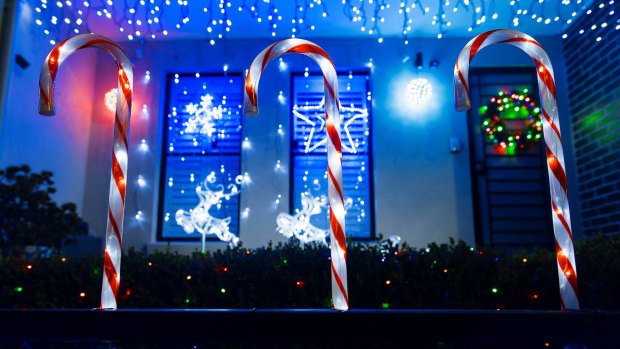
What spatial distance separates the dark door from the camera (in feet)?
18.7

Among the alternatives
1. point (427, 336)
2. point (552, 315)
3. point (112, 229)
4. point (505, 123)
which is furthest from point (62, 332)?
point (505, 123)

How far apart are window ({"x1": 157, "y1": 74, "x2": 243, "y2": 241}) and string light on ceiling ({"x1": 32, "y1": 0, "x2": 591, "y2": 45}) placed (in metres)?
0.82

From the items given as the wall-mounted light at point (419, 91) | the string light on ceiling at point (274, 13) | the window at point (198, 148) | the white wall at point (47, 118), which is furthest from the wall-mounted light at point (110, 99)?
the wall-mounted light at point (419, 91)

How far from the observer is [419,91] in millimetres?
5832

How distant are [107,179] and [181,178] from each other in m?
0.88

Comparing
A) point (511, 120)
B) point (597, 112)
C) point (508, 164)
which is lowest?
point (508, 164)

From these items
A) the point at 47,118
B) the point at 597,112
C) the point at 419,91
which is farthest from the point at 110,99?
the point at 597,112

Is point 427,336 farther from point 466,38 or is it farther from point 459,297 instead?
point 466,38

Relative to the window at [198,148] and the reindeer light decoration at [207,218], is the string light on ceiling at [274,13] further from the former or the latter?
the reindeer light decoration at [207,218]

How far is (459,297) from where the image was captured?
2.28m

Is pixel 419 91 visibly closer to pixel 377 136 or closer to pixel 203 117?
pixel 377 136

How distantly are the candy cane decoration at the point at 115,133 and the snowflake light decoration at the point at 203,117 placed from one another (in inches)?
157

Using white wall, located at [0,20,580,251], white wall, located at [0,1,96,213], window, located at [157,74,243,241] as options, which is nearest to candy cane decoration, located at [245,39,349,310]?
white wall, located at [0,1,96,213]

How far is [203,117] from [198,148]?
1.28 feet
